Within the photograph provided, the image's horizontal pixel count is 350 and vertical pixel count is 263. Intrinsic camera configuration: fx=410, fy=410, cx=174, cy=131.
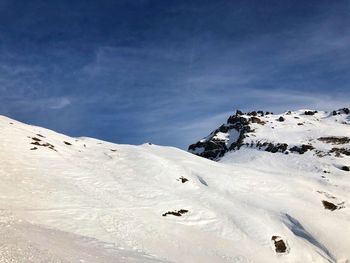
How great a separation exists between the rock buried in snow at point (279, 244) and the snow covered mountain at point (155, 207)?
0.43ft

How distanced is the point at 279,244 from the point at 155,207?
13017 mm

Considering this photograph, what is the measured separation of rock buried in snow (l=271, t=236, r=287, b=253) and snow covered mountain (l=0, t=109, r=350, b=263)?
5.2 inches

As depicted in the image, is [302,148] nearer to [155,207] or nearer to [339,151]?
[339,151]

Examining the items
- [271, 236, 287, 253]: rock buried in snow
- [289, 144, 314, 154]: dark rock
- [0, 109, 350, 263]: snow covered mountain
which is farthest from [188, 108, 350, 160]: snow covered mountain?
[271, 236, 287, 253]: rock buried in snow

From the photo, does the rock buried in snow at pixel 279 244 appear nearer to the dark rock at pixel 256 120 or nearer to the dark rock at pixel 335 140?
the dark rock at pixel 335 140

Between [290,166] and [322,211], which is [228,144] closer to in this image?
[290,166]

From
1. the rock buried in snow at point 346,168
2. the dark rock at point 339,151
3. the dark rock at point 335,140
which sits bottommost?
the rock buried in snow at point 346,168

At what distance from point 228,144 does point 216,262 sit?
79537 millimetres

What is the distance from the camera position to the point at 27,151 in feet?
167

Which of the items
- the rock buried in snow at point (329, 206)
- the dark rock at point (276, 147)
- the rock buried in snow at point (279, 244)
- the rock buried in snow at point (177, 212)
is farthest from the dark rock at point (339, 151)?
the rock buried in snow at point (177, 212)

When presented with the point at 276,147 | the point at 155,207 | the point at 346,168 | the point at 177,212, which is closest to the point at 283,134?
the point at 276,147

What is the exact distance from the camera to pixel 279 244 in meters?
41.3

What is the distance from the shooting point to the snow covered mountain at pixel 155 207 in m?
27.1

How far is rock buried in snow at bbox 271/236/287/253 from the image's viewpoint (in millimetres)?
40344
